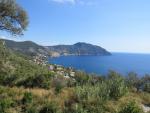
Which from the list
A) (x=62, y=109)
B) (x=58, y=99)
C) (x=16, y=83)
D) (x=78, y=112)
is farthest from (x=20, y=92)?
(x=16, y=83)

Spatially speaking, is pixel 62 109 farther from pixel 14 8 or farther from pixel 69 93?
pixel 14 8

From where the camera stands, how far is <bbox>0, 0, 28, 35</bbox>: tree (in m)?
18.5

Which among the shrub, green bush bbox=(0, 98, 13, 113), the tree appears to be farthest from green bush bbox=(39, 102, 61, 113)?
the tree

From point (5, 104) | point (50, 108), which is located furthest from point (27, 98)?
point (50, 108)

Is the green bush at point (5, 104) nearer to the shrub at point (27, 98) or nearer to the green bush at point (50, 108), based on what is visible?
the shrub at point (27, 98)

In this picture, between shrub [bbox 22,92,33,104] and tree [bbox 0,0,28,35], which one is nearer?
shrub [bbox 22,92,33,104]

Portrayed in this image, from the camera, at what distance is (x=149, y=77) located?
283ft

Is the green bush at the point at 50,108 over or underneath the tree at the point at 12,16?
underneath

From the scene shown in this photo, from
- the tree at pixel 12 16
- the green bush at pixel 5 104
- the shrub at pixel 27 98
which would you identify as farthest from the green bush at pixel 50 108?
the tree at pixel 12 16

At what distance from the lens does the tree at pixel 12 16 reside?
60.7 ft

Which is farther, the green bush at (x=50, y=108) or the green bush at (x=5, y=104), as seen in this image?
the green bush at (x=50, y=108)

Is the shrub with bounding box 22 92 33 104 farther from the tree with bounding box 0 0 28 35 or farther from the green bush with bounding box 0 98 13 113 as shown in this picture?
the tree with bounding box 0 0 28 35

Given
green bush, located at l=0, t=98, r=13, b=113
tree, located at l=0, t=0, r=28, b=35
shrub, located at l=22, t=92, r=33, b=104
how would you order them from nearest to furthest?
green bush, located at l=0, t=98, r=13, b=113, shrub, located at l=22, t=92, r=33, b=104, tree, located at l=0, t=0, r=28, b=35

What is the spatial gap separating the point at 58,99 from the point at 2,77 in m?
8.24
